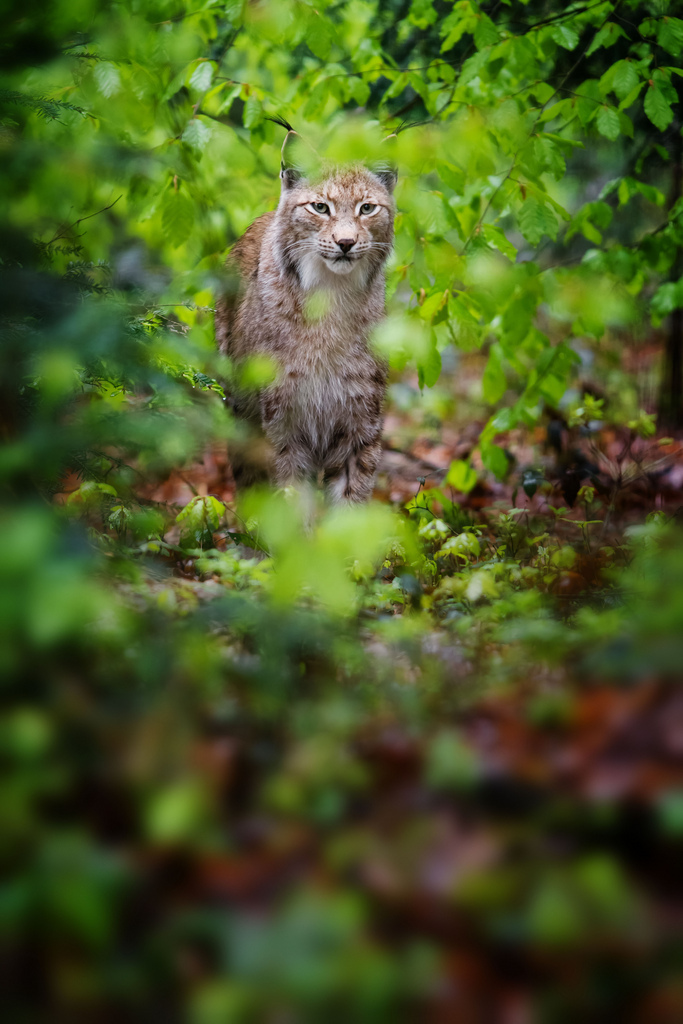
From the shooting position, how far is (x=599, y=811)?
1.14 m

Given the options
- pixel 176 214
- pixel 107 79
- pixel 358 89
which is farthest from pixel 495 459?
pixel 107 79

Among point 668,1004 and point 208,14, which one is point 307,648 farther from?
point 208,14

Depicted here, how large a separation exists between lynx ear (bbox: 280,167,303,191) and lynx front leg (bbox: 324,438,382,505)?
1458mm

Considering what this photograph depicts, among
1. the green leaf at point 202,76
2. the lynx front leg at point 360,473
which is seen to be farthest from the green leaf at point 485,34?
the lynx front leg at point 360,473

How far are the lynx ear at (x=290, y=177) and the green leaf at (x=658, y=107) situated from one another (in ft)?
5.76

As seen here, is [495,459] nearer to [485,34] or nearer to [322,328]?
[322,328]

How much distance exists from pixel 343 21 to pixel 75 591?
14.8 ft

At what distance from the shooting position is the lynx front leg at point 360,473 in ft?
14.0

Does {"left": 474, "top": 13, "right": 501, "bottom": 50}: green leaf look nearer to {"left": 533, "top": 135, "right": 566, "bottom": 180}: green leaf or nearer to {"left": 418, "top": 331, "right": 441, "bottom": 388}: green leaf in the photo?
{"left": 533, "top": 135, "right": 566, "bottom": 180}: green leaf

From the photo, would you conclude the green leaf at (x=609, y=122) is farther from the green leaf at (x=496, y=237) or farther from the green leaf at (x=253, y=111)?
the green leaf at (x=253, y=111)

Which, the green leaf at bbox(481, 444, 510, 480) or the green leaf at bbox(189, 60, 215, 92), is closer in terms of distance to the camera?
the green leaf at bbox(189, 60, 215, 92)

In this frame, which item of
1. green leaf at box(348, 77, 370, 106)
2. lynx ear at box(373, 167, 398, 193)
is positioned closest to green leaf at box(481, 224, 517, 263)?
lynx ear at box(373, 167, 398, 193)

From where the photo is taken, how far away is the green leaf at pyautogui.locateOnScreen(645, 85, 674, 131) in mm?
3014

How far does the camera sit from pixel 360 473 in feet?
14.1
